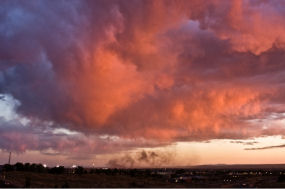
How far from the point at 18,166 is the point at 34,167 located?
622 centimetres

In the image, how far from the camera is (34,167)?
12344cm

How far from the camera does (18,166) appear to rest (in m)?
124
